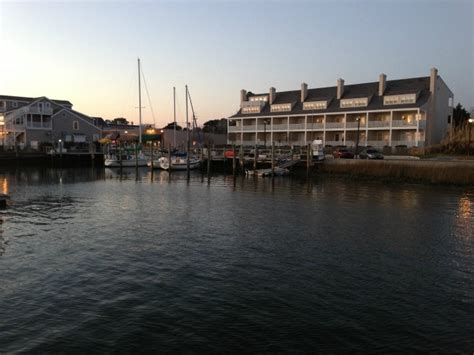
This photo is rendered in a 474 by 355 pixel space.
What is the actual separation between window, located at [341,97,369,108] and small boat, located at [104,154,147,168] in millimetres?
39471

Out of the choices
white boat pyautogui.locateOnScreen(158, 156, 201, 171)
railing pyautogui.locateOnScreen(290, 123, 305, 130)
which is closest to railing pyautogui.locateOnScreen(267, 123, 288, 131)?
railing pyautogui.locateOnScreen(290, 123, 305, 130)

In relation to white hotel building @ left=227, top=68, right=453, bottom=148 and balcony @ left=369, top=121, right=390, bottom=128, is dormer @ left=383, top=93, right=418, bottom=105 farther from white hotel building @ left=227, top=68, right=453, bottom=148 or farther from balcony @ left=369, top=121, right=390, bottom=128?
balcony @ left=369, top=121, right=390, bottom=128

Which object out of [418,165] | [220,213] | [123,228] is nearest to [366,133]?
[418,165]

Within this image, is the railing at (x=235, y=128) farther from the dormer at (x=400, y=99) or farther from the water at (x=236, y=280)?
the water at (x=236, y=280)

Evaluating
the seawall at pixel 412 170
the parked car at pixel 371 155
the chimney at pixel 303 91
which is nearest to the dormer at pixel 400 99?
the chimney at pixel 303 91

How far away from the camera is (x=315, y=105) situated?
8700 cm

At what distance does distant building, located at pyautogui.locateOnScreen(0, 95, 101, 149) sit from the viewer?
80438 millimetres

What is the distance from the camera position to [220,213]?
27594 mm

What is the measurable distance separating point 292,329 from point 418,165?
138 feet

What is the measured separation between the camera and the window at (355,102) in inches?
3155

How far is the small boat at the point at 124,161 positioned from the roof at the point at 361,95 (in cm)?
2995

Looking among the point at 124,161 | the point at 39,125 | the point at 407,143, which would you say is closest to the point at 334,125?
the point at 407,143

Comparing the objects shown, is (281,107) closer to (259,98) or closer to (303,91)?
(303,91)

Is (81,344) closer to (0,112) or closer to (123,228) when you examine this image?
(123,228)
